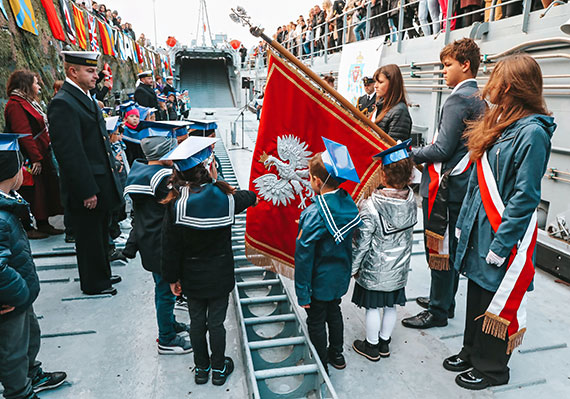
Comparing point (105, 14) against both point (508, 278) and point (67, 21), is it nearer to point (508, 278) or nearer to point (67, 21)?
point (67, 21)

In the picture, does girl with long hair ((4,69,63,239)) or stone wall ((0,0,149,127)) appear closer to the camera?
girl with long hair ((4,69,63,239))

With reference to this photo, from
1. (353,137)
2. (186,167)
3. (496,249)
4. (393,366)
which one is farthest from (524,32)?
(186,167)

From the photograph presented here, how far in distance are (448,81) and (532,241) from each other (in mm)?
1176

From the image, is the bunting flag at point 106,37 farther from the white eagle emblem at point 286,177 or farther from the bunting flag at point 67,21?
the white eagle emblem at point 286,177

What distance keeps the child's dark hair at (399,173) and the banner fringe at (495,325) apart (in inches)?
33.6

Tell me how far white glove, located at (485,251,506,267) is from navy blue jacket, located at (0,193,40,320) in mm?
2308

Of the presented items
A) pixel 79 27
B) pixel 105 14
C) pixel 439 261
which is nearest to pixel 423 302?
pixel 439 261

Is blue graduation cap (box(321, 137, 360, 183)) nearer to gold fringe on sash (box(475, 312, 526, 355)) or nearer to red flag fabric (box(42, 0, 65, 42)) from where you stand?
gold fringe on sash (box(475, 312, 526, 355))

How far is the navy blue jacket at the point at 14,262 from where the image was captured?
1.73 metres

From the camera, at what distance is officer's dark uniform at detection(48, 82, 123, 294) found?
2.80 m

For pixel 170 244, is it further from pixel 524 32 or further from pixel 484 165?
pixel 524 32

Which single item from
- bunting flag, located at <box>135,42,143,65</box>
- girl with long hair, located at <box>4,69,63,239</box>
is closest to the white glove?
girl with long hair, located at <box>4,69,63,239</box>

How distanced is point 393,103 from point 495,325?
5.46 feet

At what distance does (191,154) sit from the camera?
6.38 ft
